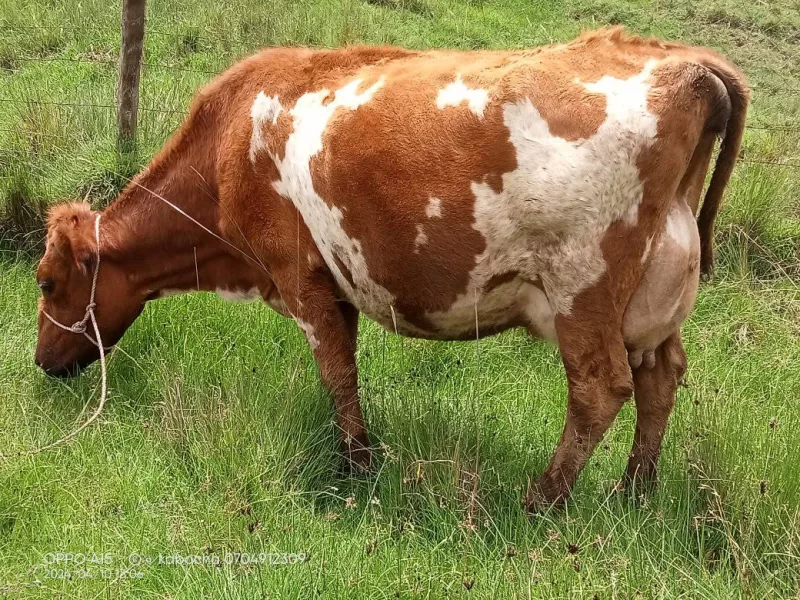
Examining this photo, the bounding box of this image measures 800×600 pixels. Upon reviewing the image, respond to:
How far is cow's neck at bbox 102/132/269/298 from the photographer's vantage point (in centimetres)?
396

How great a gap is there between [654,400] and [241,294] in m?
2.13

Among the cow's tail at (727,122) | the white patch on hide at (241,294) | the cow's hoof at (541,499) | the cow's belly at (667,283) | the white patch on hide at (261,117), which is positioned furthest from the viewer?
the white patch on hide at (241,294)

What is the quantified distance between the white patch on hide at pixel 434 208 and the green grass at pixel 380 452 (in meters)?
0.89

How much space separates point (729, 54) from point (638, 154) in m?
8.96

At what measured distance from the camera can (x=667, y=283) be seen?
318cm

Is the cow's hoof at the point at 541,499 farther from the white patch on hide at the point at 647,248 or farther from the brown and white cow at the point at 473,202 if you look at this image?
the white patch on hide at the point at 647,248

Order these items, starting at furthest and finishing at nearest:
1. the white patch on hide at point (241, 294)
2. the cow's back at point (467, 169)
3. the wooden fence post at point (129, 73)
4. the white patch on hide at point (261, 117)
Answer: the wooden fence post at point (129, 73) < the white patch on hide at point (241, 294) < the white patch on hide at point (261, 117) < the cow's back at point (467, 169)

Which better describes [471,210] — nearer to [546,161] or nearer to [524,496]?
[546,161]

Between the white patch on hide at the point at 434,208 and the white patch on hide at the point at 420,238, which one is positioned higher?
the white patch on hide at the point at 434,208

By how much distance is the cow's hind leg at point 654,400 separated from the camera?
347 cm

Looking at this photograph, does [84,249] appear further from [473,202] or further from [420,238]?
[473,202]

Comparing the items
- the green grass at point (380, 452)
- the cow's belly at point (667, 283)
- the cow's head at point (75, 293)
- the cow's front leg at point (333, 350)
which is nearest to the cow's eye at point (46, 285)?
the cow's head at point (75, 293)

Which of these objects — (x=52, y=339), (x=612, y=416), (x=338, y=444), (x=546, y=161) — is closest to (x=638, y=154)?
(x=546, y=161)

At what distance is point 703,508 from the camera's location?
3158mm
